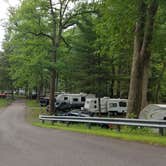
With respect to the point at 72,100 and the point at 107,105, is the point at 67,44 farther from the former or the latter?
the point at 72,100

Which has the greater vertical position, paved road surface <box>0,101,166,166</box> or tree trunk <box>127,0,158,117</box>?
tree trunk <box>127,0,158,117</box>

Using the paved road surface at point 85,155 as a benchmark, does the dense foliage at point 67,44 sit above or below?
above

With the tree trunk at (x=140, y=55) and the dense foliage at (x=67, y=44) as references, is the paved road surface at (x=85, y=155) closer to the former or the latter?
the tree trunk at (x=140, y=55)

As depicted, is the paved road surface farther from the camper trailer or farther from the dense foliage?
the camper trailer

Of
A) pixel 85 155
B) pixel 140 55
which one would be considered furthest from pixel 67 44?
pixel 85 155

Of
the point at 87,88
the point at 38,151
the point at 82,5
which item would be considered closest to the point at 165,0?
the point at 38,151

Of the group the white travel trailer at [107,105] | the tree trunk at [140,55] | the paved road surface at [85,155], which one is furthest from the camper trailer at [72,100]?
the paved road surface at [85,155]

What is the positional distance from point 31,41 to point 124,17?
70.5 ft

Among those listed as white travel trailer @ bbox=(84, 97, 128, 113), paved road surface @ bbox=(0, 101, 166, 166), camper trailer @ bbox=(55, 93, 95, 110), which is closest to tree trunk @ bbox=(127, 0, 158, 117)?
paved road surface @ bbox=(0, 101, 166, 166)

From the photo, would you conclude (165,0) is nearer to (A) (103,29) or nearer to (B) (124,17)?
(B) (124,17)

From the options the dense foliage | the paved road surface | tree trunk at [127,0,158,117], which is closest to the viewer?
the paved road surface

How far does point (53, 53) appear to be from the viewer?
4216 cm

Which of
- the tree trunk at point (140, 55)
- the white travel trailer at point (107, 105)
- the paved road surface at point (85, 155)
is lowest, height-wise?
the paved road surface at point (85, 155)

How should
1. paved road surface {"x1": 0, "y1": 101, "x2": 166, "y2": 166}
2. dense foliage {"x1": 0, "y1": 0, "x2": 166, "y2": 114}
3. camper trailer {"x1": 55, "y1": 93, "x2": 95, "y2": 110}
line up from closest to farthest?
paved road surface {"x1": 0, "y1": 101, "x2": 166, "y2": 166} → dense foliage {"x1": 0, "y1": 0, "x2": 166, "y2": 114} → camper trailer {"x1": 55, "y1": 93, "x2": 95, "y2": 110}
